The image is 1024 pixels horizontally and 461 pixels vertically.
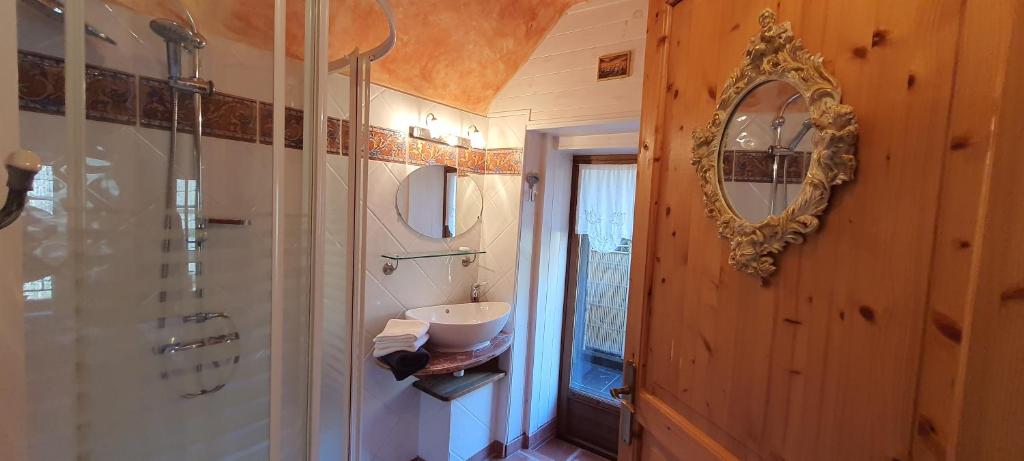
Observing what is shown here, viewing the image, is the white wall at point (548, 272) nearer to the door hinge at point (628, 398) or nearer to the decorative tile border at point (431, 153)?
the decorative tile border at point (431, 153)

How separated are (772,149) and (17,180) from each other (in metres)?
1.39

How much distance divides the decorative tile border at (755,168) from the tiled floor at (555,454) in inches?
92.2

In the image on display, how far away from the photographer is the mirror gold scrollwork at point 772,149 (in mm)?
735

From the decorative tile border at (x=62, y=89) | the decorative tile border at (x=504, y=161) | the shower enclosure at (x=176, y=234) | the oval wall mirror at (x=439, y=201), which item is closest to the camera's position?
the decorative tile border at (x=62, y=89)

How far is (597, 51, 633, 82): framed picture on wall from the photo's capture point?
2090mm

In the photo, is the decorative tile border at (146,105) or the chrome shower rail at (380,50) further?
the chrome shower rail at (380,50)

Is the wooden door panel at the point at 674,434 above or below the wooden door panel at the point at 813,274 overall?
below

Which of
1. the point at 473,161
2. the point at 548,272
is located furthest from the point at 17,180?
the point at 548,272

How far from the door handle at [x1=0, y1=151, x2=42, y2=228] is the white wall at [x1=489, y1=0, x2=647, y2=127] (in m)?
2.06

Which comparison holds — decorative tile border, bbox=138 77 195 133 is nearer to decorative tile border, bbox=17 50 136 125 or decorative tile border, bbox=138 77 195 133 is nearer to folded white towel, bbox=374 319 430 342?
decorative tile border, bbox=17 50 136 125

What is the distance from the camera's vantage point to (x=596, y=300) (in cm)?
276

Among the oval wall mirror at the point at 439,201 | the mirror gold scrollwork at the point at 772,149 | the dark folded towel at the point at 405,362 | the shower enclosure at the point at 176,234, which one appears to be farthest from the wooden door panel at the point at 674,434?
the oval wall mirror at the point at 439,201

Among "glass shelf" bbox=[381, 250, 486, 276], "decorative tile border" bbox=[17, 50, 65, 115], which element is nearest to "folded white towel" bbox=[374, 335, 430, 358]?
"glass shelf" bbox=[381, 250, 486, 276]

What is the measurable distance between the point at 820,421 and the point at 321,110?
1308 millimetres
